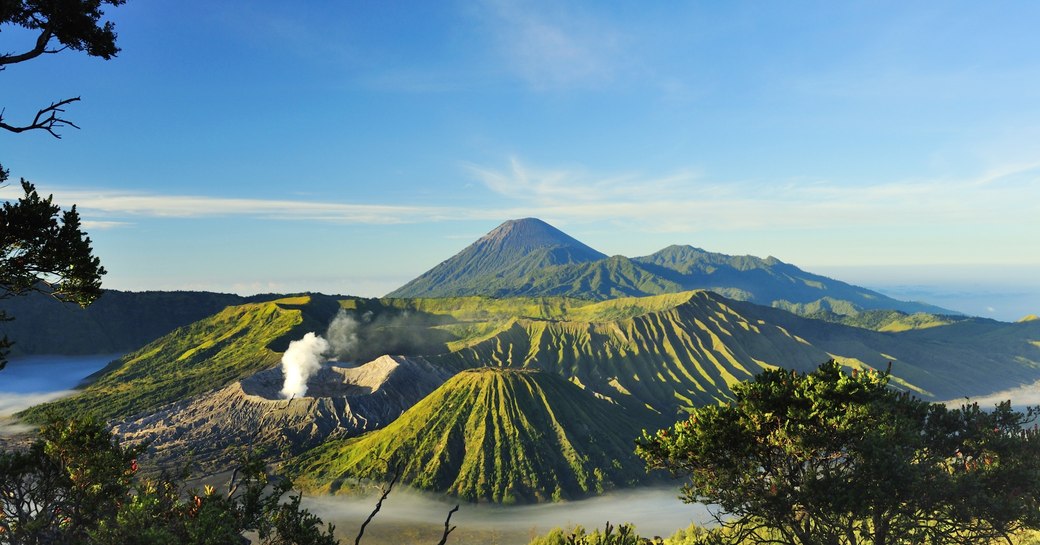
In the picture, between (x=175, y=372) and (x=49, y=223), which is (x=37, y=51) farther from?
(x=175, y=372)

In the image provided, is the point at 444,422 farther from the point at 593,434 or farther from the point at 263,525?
the point at 263,525

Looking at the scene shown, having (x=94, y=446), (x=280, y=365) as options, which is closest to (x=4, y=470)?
(x=94, y=446)

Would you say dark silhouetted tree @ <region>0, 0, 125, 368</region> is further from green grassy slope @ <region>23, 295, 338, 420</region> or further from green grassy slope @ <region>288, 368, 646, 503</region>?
green grassy slope @ <region>23, 295, 338, 420</region>

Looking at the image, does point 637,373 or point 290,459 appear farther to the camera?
point 637,373

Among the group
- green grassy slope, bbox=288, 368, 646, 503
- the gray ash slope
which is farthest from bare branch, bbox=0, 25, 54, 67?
the gray ash slope

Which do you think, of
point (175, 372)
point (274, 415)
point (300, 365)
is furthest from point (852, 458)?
point (175, 372)

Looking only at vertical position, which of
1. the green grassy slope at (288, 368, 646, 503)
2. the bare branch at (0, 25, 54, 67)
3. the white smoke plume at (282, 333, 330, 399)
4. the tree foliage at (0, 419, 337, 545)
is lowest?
the green grassy slope at (288, 368, 646, 503)
